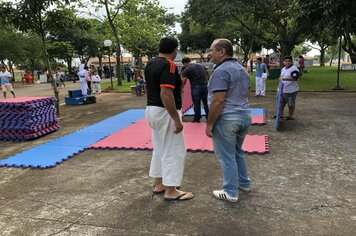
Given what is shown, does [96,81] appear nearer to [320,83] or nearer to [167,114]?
[320,83]

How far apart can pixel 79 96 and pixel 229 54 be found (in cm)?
1158

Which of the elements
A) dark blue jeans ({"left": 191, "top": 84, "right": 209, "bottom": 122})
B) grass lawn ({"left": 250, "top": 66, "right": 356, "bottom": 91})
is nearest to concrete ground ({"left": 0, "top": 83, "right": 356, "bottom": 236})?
dark blue jeans ({"left": 191, "top": 84, "right": 209, "bottom": 122})

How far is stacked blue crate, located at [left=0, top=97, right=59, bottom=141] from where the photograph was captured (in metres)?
7.66

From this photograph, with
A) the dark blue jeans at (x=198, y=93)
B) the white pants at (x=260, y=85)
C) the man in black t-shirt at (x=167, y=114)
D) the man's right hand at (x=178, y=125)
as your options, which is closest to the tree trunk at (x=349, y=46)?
the white pants at (x=260, y=85)

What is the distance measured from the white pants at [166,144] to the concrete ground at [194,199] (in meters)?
0.35

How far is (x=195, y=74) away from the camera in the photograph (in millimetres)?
8547

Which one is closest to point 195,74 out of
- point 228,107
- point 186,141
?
point 186,141

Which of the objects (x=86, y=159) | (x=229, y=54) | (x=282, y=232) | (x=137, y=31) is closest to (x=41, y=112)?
(x=86, y=159)

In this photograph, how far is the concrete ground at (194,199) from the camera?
3.53 meters

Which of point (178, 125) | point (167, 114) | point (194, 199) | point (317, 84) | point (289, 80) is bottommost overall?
point (194, 199)

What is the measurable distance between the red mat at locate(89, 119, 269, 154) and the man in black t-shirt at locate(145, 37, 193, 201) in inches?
86.0

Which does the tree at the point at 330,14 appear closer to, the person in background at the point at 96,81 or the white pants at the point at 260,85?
the white pants at the point at 260,85

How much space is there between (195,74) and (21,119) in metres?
4.15

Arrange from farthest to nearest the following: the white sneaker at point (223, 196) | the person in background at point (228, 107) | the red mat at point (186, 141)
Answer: the red mat at point (186, 141) < the white sneaker at point (223, 196) < the person in background at point (228, 107)
